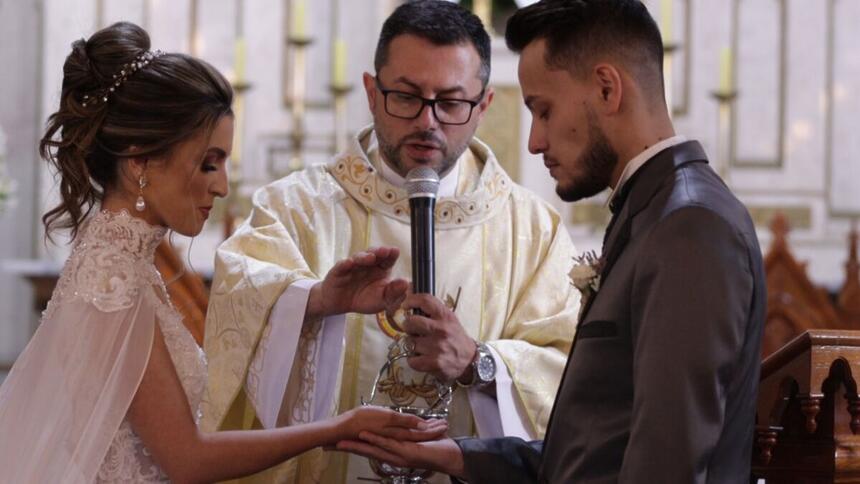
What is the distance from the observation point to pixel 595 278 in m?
2.82

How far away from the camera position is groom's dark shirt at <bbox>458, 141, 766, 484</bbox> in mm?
2389

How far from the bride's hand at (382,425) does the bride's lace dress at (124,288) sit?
347 mm

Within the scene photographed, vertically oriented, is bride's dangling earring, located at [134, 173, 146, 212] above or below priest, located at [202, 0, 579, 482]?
above

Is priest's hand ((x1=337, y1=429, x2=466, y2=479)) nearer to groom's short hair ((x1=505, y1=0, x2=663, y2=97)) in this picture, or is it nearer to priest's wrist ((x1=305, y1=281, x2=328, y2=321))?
priest's wrist ((x1=305, y1=281, x2=328, y2=321))

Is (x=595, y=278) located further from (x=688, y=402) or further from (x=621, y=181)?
Result: (x=688, y=402)

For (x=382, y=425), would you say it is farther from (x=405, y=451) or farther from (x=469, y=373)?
(x=469, y=373)

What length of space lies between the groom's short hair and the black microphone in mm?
564

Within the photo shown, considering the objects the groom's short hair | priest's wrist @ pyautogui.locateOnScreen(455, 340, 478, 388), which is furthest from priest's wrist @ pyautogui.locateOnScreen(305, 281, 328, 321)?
the groom's short hair

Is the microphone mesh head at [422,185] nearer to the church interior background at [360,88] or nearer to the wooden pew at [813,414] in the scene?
the wooden pew at [813,414]

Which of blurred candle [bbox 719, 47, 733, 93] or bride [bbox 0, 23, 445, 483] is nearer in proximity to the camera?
bride [bbox 0, 23, 445, 483]

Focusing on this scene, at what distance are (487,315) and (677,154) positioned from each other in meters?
1.53

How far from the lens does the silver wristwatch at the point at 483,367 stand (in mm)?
3684

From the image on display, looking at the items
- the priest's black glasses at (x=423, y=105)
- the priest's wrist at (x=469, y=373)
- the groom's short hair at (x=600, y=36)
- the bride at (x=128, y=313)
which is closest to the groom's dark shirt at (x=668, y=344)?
the groom's short hair at (x=600, y=36)

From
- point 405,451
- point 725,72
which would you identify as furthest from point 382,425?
point 725,72
